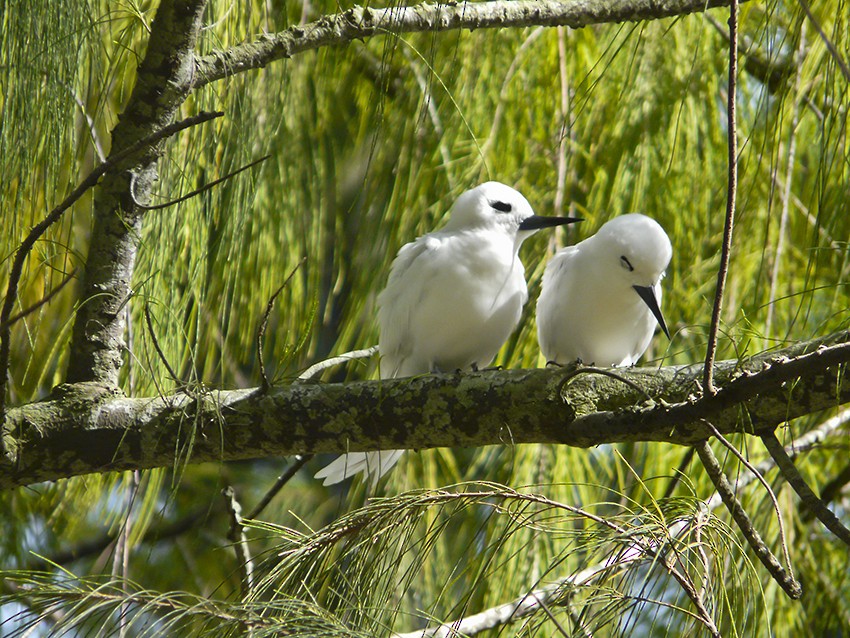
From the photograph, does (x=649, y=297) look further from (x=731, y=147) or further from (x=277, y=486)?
(x=731, y=147)

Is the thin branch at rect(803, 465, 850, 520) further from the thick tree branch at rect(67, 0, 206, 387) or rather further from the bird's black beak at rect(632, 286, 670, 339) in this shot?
the thick tree branch at rect(67, 0, 206, 387)

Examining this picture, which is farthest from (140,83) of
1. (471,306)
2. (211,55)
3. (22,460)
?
(471,306)

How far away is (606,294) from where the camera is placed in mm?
1635

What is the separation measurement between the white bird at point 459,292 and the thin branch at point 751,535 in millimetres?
635

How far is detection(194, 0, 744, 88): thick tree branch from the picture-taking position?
1.15 meters

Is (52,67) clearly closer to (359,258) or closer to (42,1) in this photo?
(42,1)

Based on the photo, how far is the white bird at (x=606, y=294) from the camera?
154 cm

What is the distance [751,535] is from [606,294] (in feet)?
2.53

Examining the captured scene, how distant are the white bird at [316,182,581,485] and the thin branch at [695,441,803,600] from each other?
63 cm

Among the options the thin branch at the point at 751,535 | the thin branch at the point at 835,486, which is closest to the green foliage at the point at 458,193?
the thin branch at the point at 835,486

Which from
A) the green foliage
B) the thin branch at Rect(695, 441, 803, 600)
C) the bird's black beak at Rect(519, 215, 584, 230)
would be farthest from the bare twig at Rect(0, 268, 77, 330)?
the bird's black beak at Rect(519, 215, 584, 230)

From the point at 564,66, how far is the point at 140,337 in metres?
0.83

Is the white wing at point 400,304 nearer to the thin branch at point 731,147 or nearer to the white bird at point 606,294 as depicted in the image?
the white bird at point 606,294

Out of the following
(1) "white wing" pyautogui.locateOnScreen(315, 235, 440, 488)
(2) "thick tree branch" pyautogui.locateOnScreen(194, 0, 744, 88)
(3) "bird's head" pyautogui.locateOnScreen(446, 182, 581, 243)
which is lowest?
(1) "white wing" pyautogui.locateOnScreen(315, 235, 440, 488)
